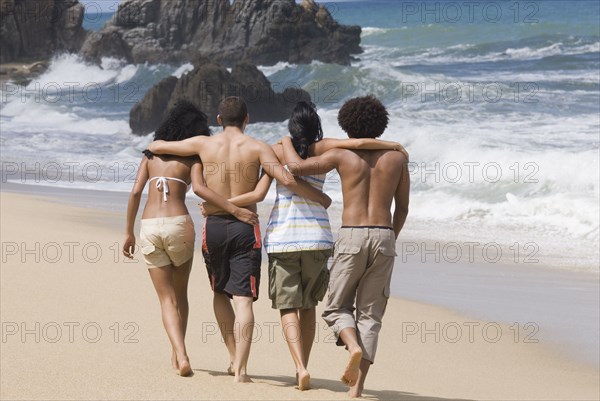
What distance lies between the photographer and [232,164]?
5957mm

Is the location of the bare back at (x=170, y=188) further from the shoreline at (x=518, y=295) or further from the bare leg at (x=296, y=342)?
the shoreline at (x=518, y=295)

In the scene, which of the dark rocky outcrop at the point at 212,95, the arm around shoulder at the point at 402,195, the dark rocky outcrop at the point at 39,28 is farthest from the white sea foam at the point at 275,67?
the arm around shoulder at the point at 402,195

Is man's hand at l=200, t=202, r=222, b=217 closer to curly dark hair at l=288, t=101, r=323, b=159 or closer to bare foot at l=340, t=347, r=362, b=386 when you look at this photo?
curly dark hair at l=288, t=101, r=323, b=159

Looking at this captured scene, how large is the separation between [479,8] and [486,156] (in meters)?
60.7

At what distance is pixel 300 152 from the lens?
19.2ft

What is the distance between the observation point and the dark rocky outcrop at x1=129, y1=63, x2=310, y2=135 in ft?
97.8

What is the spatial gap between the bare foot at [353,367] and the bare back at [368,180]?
687mm

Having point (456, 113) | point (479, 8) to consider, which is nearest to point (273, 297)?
point (456, 113)

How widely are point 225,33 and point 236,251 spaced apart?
4865 cm

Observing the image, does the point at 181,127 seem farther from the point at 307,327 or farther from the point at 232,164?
the point at 307,327

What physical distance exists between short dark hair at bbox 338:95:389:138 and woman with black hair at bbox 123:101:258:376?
2.85 ft

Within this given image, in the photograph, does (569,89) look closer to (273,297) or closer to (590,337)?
(590,337)

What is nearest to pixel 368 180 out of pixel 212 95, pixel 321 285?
pixel 321 285

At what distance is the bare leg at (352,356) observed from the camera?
5.61 metres
